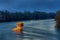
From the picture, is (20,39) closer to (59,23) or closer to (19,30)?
(19,30)

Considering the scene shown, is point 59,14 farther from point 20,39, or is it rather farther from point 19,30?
point 20,39

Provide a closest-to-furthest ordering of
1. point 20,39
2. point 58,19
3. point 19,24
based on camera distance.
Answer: point 20,39 < point 19,24 < point 58,19

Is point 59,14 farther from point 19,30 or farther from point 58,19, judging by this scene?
point 19,30

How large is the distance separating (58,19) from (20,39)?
1687 centimetres

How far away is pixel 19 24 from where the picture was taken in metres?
20.6

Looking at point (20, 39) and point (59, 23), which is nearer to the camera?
point (20, 39)

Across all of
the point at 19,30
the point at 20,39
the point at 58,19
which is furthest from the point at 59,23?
the point at 20,39

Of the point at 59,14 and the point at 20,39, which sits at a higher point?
the point at 59,14

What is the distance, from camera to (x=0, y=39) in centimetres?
1410

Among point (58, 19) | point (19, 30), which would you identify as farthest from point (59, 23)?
point (19, 30)

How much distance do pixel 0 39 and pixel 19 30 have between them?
686 centimetres

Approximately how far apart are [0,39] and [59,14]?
1774 centimetres

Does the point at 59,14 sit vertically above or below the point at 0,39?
above

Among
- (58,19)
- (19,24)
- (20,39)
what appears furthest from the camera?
(58,19)
